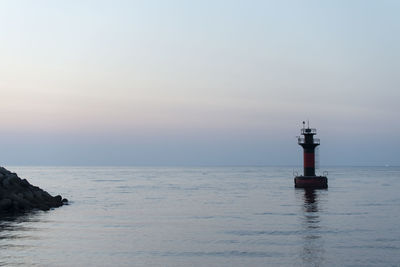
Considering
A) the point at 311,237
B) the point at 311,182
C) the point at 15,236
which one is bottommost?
the point at 311,237

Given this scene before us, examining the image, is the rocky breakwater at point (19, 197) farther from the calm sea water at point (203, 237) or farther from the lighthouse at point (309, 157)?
the lighthouse at point (309, 157)

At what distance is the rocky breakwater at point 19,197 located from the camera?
41.8 meters

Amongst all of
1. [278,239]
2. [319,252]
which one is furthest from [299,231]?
[319,252]

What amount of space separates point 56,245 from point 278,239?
39.0ft

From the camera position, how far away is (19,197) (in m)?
43.7

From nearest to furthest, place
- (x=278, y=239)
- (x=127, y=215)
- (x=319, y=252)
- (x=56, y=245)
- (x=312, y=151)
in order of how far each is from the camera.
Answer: (x=319, y=252) → (x=56, y=245) → (x=278, y=239) → (x=127, y=215) → (x=312, y=151)

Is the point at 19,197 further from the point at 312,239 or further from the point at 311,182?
the point at 311,182

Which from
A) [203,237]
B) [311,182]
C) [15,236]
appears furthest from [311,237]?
[311,182]

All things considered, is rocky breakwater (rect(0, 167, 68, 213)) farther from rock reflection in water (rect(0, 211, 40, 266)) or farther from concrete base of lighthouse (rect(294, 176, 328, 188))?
concrete base of lighthouse (rect(294, 176, 328, 188))

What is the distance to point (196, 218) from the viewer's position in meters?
39.4

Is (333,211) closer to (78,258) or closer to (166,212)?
(166,212)

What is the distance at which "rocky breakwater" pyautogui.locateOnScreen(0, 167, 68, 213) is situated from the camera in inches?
1645

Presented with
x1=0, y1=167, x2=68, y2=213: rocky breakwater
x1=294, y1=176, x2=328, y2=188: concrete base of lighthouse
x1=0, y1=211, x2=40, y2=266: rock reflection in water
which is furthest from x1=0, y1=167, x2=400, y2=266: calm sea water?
x1=294, y1=176, x2=328, y2=188: concrete base of lighthouse

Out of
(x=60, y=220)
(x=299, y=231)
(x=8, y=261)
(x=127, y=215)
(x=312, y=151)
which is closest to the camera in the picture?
(x=8, y=261)
